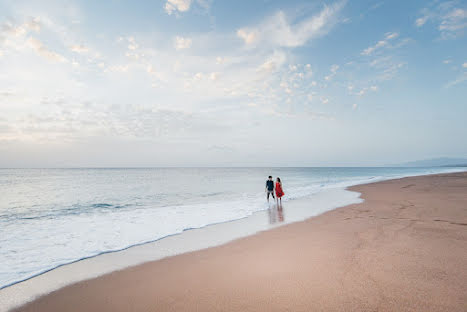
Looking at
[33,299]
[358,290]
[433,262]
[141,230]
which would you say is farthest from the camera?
[141,230]

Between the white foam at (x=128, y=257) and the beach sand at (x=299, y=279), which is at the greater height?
the beach sand at (x=299, y=279)

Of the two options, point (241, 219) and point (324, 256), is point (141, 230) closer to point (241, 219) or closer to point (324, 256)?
point (241, 219)

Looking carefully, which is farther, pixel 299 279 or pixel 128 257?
pixel 128 257

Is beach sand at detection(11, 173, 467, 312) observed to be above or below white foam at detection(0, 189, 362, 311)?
above

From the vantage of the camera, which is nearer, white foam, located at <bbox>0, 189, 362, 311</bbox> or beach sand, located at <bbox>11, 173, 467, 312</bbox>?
beach sand, located at <bbox>11, 173, 467, 312</bbox>

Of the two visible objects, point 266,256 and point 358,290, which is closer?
point 358,290

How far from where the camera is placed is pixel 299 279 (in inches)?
167

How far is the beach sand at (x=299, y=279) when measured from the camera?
11.5ft

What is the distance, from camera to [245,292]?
153 inches

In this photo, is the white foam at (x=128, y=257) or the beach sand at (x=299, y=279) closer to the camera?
the beach sand at (x=299, y=279)

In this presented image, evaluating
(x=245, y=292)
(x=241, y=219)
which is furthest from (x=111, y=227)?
(x=245, y=292)

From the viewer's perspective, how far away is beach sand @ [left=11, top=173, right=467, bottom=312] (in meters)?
3.52

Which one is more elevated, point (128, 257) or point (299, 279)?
point (299, 279)

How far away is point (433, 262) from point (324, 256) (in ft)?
7.00
